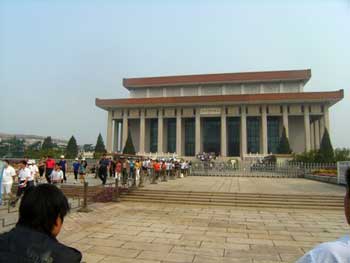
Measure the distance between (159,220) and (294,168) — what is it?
774 inches

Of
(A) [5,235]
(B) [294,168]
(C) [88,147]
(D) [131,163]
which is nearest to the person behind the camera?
(A) [5,235]

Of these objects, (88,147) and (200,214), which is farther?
(88,147)

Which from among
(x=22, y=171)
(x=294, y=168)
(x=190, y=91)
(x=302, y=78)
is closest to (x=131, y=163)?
(x=22, y=171)

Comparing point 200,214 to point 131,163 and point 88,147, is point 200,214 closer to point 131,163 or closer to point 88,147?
point 131,163

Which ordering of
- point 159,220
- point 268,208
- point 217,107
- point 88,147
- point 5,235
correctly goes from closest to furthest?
1. point 5,235
2. point 159,220
3. point 268,208
4. point 217,107
5. point 88,147

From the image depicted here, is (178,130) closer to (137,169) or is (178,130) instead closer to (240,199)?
(137,169)

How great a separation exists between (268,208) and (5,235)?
10946mm

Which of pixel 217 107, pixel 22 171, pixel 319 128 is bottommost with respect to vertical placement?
pixel 22 171

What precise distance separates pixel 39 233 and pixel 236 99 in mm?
47036

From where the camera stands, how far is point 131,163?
17453 millimetres

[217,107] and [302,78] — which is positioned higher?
[302,78]

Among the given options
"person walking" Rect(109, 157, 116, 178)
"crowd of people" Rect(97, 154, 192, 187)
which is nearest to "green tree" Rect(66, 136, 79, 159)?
"crowd of people" Rect(97, 154, 192, 187)

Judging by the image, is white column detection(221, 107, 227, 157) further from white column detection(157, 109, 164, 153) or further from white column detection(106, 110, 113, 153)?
white column detection(106, 110, 113, 153)

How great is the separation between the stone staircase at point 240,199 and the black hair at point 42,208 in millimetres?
10591
